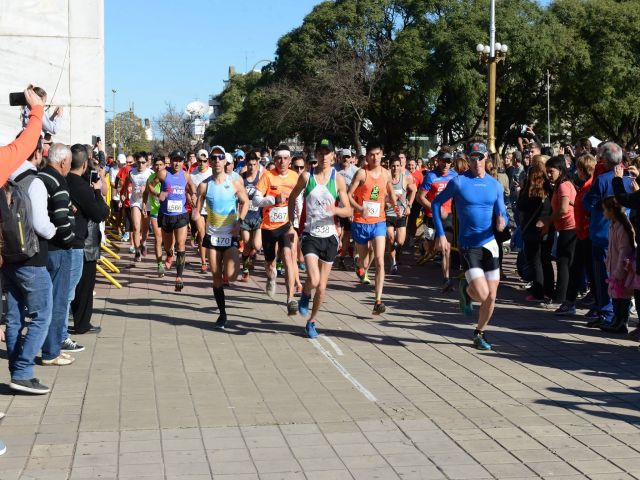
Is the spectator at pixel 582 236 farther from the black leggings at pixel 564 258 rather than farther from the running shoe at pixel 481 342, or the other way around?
the running shoe at pixel 481 342

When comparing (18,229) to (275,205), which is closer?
(18,229)

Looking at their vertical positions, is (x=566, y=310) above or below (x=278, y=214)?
below

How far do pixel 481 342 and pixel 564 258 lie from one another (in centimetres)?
332

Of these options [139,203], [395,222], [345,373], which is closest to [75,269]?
[345,373]

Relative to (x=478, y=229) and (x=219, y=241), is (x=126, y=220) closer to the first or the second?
(x=219, y=241)

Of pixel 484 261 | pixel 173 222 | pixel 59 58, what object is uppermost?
pixel 59 58

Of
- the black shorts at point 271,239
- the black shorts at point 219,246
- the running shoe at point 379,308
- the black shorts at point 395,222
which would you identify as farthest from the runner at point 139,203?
the running shoe at point 379,308

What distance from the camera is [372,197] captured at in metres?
12.7

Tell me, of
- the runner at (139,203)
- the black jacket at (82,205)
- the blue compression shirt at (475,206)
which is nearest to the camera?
the black jacket at (82,205)

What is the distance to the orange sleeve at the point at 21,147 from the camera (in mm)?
Answer: 5504

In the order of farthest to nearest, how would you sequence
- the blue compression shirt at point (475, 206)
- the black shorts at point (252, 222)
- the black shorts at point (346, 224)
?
the black shorts at point (346, 224)
the black shorts at point (252, 222)
the blue compression shirt at point (475, 206)

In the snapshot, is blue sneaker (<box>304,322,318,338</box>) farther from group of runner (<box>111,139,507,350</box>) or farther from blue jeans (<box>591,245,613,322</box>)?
blue jeans (<box>591,245,613,322</box>)

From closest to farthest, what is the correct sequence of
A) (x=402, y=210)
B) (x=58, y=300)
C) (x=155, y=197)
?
(x=58, y=300)
(x=402, y=210)
(x=155, y=197)

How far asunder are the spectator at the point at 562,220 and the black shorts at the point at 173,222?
556 centimetres
